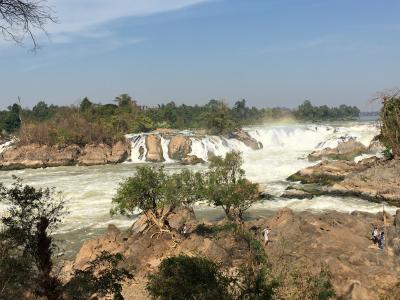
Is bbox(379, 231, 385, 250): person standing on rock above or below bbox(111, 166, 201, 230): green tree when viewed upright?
below

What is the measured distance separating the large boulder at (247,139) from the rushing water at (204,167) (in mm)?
1019

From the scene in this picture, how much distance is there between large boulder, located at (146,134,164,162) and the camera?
64.6 meters

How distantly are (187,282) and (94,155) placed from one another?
57119 millimetres

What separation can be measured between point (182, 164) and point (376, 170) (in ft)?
86.4

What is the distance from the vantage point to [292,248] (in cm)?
2231

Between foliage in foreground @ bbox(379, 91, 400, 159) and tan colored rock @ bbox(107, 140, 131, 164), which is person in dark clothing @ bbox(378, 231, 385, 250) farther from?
tan colored rock @ bbox(107, 140, 131, 164)

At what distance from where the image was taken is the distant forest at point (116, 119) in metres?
68.9

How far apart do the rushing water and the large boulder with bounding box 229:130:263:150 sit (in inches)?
40.1

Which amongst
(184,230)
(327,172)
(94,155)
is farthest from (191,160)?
(184,230)

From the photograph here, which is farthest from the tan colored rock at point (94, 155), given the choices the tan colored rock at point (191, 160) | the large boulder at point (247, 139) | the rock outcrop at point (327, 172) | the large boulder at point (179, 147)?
the rock outcrop at point (327, 172)

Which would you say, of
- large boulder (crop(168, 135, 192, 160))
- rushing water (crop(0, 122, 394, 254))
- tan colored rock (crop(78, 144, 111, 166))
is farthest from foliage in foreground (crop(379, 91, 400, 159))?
tan colored rock (crop(78, 144, 111, 166))

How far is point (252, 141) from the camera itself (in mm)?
71250

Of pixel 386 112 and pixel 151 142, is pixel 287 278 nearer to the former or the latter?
pixel 386 112

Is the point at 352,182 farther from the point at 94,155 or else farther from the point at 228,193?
the point at 94,155
